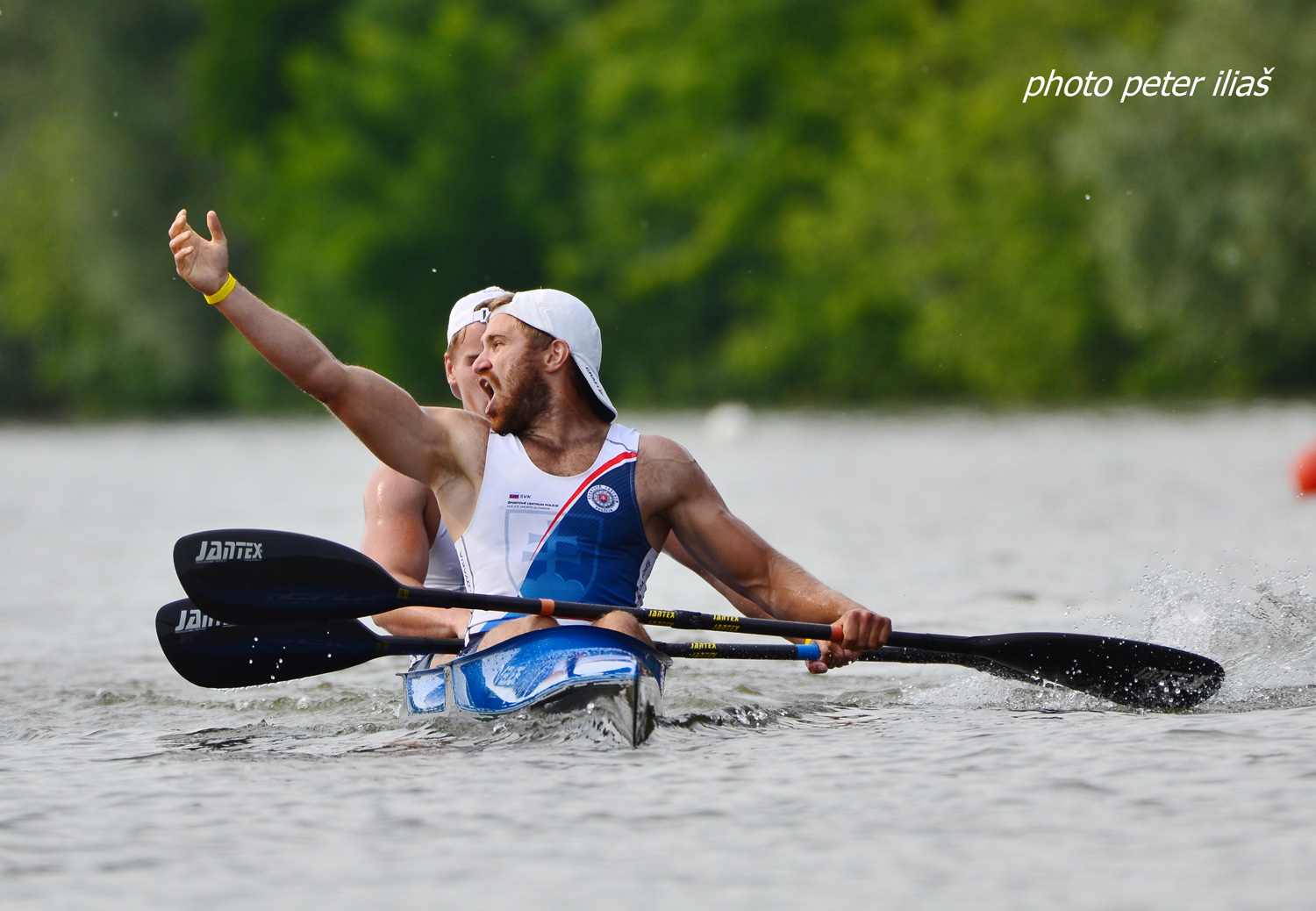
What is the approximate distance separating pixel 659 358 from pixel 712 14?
698 cm

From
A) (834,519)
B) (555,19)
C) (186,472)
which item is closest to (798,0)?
(555,19)

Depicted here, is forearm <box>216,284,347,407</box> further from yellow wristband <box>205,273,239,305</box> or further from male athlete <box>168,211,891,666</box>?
male athlete <box>168,211,891,666</box>

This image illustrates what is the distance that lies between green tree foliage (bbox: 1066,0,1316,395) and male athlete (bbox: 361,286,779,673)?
61.1 feet

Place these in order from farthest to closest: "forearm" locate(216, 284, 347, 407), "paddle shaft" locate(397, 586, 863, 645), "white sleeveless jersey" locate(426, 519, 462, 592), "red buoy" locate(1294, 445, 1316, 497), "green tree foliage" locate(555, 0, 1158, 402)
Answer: "green tree foliage" locate(555, 0, 1158, 402) → "white sleeveless jersey" locate(426, 519, 462, 592) → "red buoy" locate(1294, 445, 1316, 497) → "paddle shaft" locate(397, 586, 863, 645) → "forearm" locate(216, 284, 347, 407)

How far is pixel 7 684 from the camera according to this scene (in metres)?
7.30

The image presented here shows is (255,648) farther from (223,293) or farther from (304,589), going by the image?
(223,293)

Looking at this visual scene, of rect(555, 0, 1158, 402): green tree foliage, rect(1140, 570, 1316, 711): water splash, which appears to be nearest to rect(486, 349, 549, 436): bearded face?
rect(1140, 570, 1316, 711): water splash

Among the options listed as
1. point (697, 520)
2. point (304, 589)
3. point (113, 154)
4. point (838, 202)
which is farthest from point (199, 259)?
point (113, 154)

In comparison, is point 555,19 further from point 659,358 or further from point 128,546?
point 128,546

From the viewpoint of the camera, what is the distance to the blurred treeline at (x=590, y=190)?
31.4 meters

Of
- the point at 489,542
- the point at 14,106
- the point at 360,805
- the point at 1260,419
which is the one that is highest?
the point at 14,106

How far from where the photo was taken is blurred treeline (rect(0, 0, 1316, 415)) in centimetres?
3138

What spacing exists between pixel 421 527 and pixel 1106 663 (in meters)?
2.27

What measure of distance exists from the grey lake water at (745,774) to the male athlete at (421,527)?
0.38 m
